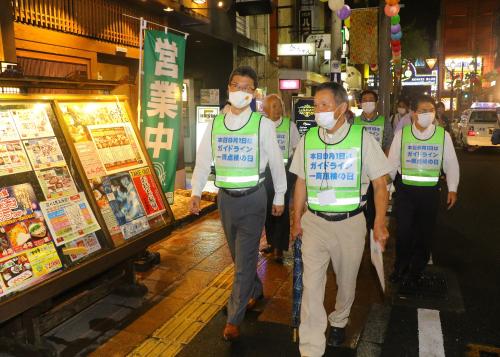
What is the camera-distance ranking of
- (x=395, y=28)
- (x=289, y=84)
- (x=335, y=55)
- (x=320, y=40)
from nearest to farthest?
(x=335, y=55) → (x=395, y=28) → (x=289, y=84) → (x=320, y=40)

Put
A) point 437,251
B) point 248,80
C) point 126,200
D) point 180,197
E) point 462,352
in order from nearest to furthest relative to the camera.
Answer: point 462,352
point 248,80
point 126,200
point 437,251
point 180,197

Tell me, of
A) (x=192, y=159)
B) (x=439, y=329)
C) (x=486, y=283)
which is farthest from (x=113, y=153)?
(x=192, y=159)

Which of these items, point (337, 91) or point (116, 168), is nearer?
point (337, 91)

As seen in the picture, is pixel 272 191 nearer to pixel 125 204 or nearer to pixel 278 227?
pixel 278 227

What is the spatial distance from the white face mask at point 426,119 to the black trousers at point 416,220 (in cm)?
68

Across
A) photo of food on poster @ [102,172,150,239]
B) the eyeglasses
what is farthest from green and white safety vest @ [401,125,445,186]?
photo of food on poster @ [102,172,150,239]

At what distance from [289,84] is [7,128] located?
16.1 metres

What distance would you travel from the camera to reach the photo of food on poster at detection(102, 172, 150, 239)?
195 inches

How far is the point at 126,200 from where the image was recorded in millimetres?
5137

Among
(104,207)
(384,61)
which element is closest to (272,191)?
(104,207)

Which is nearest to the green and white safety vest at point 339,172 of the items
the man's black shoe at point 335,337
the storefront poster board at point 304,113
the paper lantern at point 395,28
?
the man's black shoe at point 335,337

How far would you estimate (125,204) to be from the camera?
16.8 ft

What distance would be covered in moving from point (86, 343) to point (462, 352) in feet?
10.8

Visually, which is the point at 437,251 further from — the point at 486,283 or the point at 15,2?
the point at 15,2
